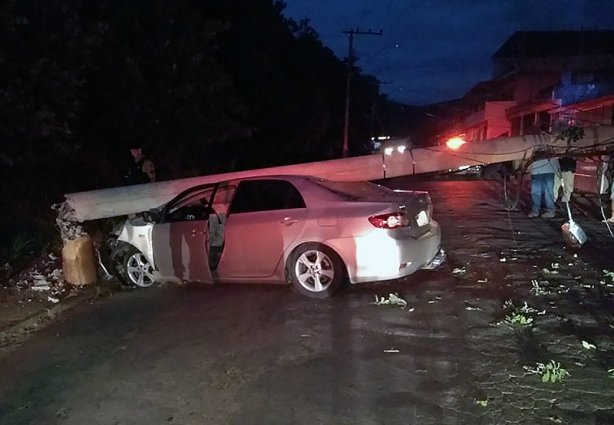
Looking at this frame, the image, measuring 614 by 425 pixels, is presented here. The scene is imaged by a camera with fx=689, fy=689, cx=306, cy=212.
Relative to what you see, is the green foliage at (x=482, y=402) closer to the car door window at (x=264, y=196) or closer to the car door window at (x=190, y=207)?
the car door window at (x=264, y=196)

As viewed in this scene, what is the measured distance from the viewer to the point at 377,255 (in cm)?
782

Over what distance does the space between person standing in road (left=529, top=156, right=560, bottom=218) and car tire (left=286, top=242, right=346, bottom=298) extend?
7.70 metres

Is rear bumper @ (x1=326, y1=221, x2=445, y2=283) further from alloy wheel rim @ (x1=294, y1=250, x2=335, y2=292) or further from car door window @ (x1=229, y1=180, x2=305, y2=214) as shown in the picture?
car door window @ (x1=229, y1=180, x2=305, y2=214)

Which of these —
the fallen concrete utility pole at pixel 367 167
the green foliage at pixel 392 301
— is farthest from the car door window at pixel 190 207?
the green foliage at pixel 392 301

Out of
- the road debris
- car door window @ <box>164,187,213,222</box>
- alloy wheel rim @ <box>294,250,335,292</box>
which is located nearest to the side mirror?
car door window @ <box>164,187,213,222</box>

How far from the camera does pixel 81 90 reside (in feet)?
39.7

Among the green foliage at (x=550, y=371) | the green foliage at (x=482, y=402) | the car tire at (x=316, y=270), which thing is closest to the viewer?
the green foliage at (x=482, y=402)

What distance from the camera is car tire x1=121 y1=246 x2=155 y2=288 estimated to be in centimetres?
923

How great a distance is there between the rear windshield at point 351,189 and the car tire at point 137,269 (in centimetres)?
261

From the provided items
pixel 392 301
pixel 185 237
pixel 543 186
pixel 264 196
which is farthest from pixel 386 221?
pixel 543 186

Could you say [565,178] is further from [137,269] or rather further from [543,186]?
[137,269]

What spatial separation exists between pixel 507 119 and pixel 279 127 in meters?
23.3

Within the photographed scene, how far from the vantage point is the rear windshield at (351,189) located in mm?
8383

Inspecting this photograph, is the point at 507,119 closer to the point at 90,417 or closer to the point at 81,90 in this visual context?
the point at 81,90
